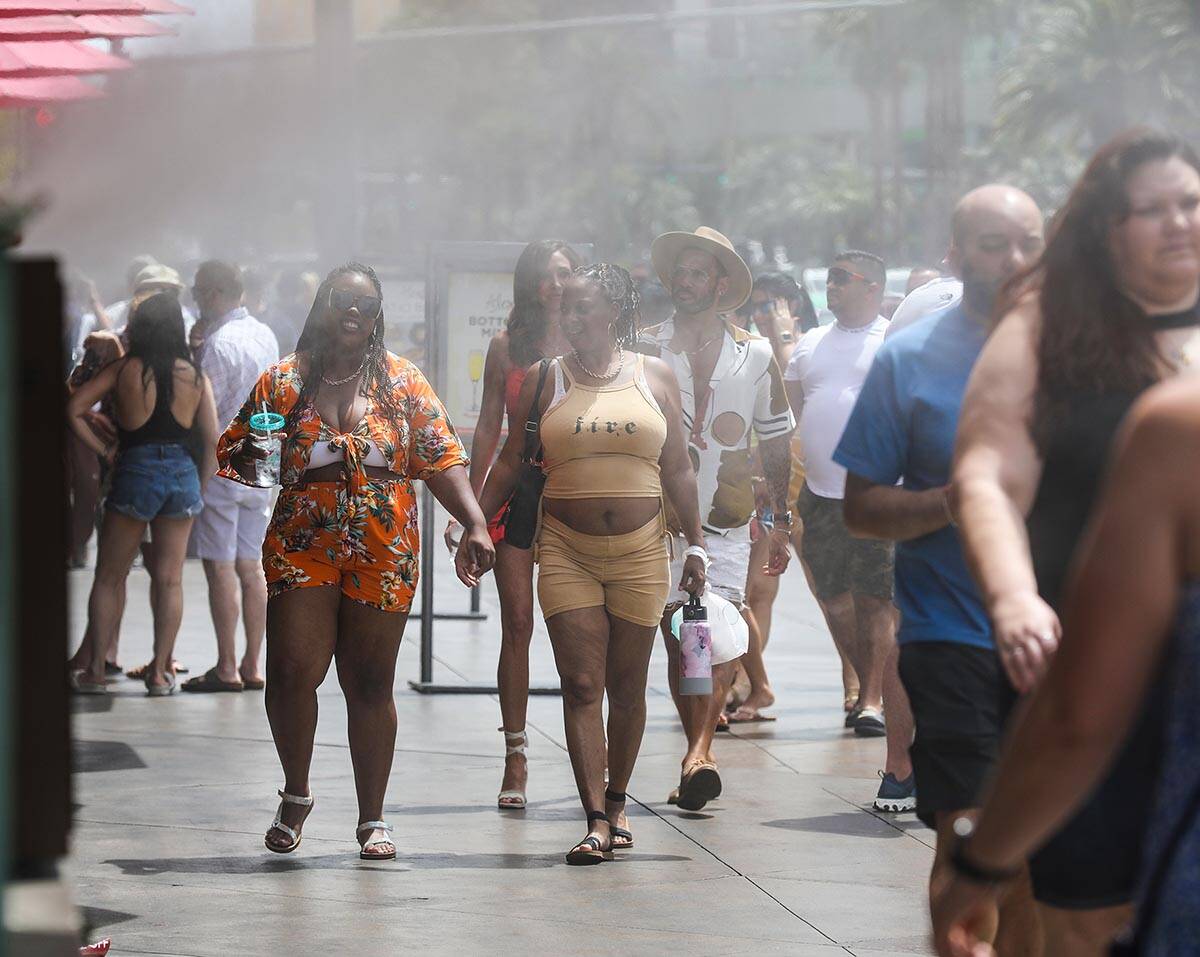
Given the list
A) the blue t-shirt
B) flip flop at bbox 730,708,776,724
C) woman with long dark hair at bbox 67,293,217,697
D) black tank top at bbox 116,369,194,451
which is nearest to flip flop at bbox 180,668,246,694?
A: woman with long dark hair at bbox 67,293,217,697

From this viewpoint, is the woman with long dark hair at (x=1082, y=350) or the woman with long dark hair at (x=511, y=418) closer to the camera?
the woman with long dark hair at (x=1082, y=350)

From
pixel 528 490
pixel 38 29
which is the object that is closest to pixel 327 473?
pixel 528 490

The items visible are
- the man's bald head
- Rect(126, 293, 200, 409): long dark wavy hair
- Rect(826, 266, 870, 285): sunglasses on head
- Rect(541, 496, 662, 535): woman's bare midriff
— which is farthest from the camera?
Rect(126, 293, 200, 409): long dark wavy hair

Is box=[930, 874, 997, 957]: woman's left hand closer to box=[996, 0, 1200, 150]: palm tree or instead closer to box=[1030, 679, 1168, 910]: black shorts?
box=[1030, 679, 1168, 910]: black shorts

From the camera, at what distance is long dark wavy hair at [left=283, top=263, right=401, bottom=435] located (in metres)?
6.71

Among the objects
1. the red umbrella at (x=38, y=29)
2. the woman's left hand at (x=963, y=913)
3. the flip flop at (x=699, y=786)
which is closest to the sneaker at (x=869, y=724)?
the flip flop at (x=699, y=786)

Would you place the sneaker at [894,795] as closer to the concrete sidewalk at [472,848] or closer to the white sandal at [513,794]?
the concrete sidewalk at [472,848]

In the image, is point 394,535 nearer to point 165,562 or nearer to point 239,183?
point 165,562

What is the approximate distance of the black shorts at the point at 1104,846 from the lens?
324 cm

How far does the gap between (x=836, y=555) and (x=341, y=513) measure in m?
3.09

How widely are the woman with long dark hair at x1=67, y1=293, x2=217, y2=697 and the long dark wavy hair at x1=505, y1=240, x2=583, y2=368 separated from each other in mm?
2433

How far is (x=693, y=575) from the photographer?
23.9ft

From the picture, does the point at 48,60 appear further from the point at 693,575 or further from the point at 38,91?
the point at 693,575

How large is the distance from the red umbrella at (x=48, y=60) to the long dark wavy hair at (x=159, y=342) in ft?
9.12
